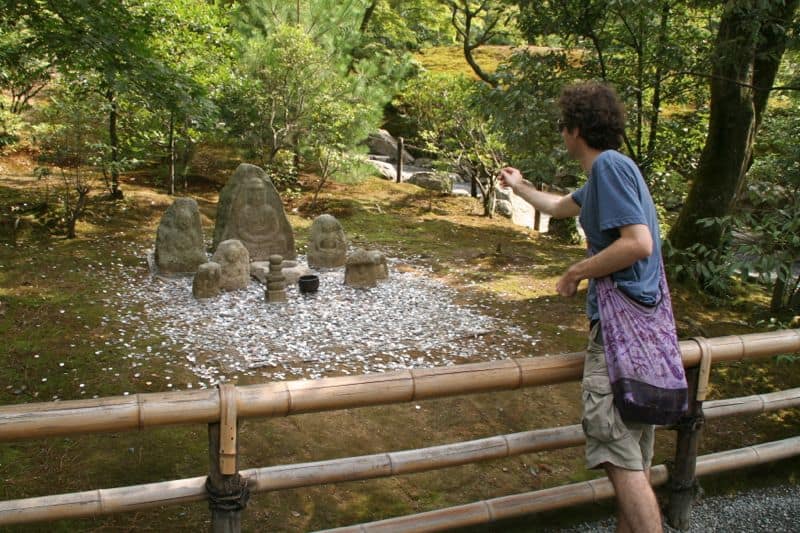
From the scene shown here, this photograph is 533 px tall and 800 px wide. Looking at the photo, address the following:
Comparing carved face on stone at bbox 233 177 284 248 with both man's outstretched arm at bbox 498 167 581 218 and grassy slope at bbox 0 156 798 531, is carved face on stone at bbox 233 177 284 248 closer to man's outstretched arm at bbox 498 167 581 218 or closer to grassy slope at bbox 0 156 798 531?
grassy slope at bbox 0 156 798 531

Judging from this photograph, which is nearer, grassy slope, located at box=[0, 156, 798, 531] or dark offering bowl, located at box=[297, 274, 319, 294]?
grassy slope, located at box=[0, 156, 798, 531]

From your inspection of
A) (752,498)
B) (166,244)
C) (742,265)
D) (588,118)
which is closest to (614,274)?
(588,118)

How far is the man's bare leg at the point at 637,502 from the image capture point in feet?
6.61

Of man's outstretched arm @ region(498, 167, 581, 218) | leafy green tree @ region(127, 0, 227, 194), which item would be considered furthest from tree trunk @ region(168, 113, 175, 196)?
man's outstretched arm @ region(498, 167, 581, 218)

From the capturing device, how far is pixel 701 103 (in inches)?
293

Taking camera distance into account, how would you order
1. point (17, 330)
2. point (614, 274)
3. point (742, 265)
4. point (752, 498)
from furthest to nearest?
point (17, 330) < point (752, 498) < point (742, 265) < point (614, 274)

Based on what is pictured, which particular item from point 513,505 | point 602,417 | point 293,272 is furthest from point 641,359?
point 293,272

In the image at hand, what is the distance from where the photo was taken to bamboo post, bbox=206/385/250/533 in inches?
81.7

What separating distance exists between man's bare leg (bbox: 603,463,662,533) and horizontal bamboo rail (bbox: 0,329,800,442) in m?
0.46

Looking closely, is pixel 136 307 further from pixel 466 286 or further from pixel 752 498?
pixel 752 498

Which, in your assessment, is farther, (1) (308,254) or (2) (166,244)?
(1) (308,254)

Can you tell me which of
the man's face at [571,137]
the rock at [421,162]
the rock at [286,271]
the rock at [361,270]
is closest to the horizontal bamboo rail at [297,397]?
the man's face at [571,137]

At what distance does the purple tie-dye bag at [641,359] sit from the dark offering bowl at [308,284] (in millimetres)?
5181

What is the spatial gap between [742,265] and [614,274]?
1.36 m
